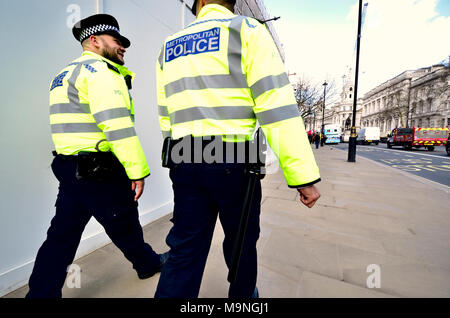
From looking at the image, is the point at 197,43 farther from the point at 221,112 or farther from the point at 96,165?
the point at 96,165

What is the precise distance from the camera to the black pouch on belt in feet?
4.06

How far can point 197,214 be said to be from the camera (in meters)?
1.04

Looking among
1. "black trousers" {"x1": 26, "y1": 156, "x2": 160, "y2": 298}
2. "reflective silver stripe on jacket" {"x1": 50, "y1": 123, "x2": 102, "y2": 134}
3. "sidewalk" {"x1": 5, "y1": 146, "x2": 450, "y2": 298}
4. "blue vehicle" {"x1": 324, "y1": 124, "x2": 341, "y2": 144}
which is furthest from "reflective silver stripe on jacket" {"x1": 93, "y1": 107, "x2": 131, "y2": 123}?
"blue vehicle" {"x1": 324, "y1": 124, "x2": 341, "y2": 144}

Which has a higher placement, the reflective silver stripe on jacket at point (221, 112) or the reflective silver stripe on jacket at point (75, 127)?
the reflective silver stripe on jacket at point (221, 112)

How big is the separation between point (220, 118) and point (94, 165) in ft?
2.80

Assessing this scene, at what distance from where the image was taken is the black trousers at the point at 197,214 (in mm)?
988

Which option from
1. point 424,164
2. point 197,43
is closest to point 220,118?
point 197,43

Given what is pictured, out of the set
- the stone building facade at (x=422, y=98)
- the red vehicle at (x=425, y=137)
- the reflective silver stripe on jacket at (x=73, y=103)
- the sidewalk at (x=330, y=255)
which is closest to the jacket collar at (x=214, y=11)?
the reflective silver stripe on jacket at (x=73, y=103)

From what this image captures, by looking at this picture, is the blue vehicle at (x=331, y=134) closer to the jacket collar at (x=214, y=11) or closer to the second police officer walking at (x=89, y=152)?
the jacket collar at (x=214, y=11)

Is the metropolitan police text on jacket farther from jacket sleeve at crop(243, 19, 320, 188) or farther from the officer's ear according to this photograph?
the officer's ear

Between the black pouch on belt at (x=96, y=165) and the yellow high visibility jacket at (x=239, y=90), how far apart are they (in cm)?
62

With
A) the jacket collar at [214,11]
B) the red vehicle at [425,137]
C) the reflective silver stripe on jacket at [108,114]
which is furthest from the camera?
the red vehicle at [425,137]

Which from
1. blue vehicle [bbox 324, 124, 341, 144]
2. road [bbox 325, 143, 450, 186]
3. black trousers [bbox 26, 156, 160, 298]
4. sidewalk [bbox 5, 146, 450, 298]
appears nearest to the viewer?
black trousers [bbox 26, 156, 160, 298]
